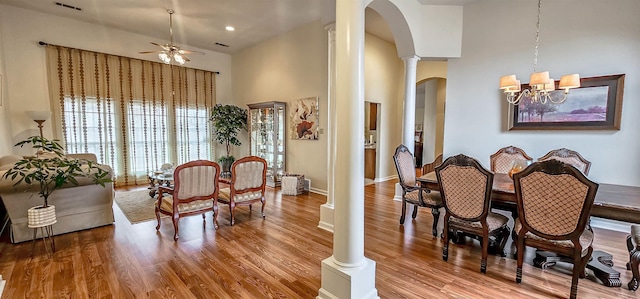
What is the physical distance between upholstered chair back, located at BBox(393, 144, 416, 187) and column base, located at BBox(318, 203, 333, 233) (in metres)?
1.04

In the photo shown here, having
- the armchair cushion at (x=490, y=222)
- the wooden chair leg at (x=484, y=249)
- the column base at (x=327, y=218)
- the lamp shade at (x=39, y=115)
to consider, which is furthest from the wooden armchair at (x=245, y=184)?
the lamp shade at (x=39, y=115)

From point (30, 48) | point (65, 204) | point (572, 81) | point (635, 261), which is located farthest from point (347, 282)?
point (30, 48)

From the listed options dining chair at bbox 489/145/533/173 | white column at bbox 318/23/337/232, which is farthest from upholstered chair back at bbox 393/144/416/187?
dining chair at bbox 489/145/533/173

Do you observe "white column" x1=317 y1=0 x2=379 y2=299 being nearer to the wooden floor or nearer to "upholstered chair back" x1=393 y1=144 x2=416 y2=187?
the wooden floor

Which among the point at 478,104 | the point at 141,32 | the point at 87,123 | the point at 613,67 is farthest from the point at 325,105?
the point at 87,123

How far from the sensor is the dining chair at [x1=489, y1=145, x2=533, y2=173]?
3.99 m

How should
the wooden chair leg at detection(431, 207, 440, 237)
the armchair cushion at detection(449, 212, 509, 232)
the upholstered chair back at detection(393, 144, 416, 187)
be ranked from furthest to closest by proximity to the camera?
the upholstered chair back at detection(393, 144, 416, 187)
the wooden chair leg at detection(431, 207, 440, 237)
the armchair cushion at detection(449, 212, 509, 232)

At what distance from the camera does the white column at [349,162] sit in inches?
74.1

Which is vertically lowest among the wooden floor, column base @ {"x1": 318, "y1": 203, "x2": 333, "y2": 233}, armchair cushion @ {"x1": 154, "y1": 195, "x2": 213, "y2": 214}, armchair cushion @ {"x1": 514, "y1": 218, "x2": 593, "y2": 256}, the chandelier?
the wooden floor

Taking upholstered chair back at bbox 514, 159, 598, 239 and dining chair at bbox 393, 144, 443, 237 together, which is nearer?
upholstered chair back at bbox 514, 159, 598, 239

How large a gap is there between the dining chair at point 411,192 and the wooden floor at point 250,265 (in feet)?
0.93

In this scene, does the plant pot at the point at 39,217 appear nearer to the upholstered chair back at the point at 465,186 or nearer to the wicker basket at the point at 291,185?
the wicker basket at the point at 291,185

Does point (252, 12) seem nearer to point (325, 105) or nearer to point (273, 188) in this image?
point (325, 105)

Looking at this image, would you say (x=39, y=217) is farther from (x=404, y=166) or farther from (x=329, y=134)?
(x=404, y=166)
